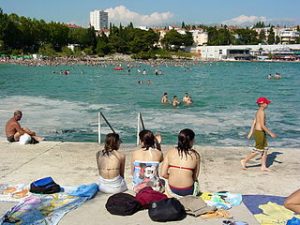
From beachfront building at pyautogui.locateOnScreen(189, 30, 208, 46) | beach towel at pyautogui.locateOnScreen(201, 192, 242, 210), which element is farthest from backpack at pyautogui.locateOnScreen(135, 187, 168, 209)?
beachfront building at pyautogui.locateOnScreen(189, 30, 208, 46)

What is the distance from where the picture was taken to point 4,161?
8.26 meters

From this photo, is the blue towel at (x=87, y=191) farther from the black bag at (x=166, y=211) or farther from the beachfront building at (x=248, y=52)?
the beachfront building at (x=248, y=52)

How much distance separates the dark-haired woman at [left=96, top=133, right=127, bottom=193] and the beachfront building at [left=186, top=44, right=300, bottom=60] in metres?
151

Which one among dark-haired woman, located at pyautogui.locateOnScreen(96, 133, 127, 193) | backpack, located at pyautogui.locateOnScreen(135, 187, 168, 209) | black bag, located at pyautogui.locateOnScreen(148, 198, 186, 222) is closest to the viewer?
black bag, located at pyautogui.locateOnScreen(148, 198, 186, 222)

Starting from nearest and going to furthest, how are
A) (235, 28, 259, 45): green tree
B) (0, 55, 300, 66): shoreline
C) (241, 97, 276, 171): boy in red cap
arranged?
(241, 97, 276, 171): boy in red cap
(0, 55, 300, 66): shoreline
(235, 28, 259, 45): green tree

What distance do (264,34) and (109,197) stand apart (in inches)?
7890

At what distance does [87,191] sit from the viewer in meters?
5.91

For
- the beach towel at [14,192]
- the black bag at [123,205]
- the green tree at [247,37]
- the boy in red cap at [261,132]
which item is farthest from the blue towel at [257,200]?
the green tree at [247,37]

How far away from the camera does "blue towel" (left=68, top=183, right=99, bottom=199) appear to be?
19.2ft

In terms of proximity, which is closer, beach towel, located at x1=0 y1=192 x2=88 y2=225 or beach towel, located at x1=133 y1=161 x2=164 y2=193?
beach towel, located at x1=0 y1=192 x2=88 y2=225

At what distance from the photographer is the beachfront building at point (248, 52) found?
508ft

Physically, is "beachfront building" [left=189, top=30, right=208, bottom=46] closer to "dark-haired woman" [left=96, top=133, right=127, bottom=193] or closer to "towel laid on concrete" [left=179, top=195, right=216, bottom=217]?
"dark-haired woman" [left=96, top=133, right=127, bottom=193]

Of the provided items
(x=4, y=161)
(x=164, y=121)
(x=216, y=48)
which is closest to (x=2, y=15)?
(x=216, y=48)

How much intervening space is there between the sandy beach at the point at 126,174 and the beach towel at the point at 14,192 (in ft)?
0.75
